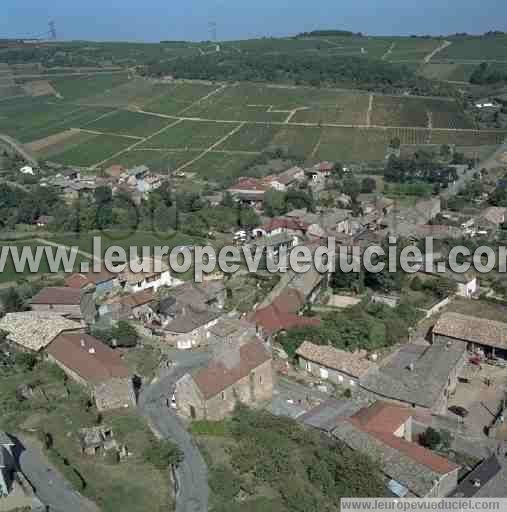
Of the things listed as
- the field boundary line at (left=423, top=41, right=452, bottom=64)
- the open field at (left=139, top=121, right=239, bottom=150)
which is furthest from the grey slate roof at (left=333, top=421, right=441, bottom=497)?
the field boundary line at (left=423, top=41, right=452, bottom=64)

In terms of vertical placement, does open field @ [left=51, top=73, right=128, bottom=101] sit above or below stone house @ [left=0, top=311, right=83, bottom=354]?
above

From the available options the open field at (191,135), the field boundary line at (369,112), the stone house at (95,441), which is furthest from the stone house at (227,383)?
the field boundary line at (369,112)

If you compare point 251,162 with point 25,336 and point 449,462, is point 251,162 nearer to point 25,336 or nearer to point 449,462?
point 25,336

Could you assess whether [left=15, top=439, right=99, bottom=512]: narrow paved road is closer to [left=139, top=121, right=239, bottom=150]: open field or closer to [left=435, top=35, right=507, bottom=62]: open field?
[left=139, top=121, right=239, bottom=150]: open field

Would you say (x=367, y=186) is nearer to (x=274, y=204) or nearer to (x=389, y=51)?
(x=274, y=204)

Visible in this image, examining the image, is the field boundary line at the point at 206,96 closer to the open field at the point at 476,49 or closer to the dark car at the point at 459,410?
the open field at the point at 476,49

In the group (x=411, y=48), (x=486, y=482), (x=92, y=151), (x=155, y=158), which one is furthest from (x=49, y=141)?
(x=411, y=48)
